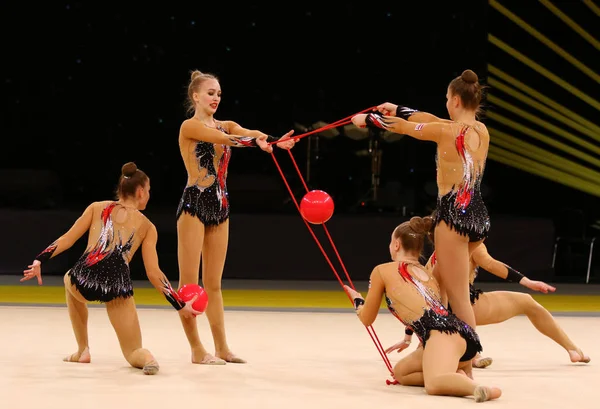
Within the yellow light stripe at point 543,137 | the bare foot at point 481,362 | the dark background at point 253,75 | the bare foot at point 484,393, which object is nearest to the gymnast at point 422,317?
the bare foot at point 484,393

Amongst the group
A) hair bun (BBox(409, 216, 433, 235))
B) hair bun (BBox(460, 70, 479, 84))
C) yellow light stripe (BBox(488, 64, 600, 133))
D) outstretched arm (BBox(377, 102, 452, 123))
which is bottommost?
hair bun (BBox(409, 216, 433, 235))

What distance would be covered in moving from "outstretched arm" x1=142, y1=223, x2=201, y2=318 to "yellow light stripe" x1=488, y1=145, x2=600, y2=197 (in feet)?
21.4


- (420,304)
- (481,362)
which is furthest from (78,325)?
(481,362)

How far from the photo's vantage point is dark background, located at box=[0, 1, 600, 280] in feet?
36.3

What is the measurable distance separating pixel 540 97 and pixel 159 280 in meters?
7.23

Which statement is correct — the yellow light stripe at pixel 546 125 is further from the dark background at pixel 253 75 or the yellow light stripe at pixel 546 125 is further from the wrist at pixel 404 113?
the wrist at pixel 404 113

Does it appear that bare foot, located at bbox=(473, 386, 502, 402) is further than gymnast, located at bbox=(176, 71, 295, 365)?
No

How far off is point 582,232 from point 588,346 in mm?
4162

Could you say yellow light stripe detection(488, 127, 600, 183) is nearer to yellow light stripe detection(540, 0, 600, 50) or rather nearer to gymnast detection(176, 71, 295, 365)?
yellow light stripe detection(540, 0, 600, 50)

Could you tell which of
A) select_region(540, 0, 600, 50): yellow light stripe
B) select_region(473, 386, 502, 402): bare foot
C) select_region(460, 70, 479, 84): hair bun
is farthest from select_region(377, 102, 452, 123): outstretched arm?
select_region(540, 0, 600, 50): yellow light stripe

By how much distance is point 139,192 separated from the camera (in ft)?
16.3

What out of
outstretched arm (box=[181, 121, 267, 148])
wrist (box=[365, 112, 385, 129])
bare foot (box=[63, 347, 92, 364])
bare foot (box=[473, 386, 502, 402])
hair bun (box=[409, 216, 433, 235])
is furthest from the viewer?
bare foot (box=[63, 347, 92, 364])

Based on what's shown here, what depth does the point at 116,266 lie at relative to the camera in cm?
488

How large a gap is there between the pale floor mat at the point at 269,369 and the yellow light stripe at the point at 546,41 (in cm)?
474
